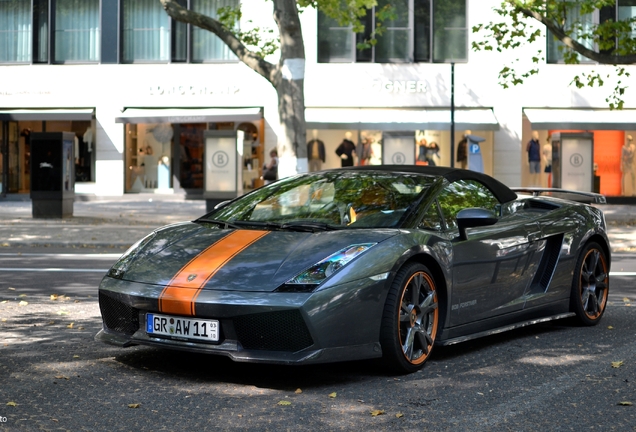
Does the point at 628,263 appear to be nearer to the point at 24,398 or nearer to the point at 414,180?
the point at 414,180

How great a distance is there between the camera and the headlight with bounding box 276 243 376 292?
5754 mm

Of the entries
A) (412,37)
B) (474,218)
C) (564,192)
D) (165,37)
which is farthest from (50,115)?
(474,218)

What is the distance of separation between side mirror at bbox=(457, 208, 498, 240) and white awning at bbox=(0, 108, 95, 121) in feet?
87.8

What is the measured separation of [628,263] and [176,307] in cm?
958

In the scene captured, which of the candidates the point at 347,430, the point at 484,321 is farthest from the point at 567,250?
the point at 347,430

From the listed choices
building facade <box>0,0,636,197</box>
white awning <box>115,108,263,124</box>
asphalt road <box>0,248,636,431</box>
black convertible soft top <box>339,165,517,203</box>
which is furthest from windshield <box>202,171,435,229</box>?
white awning <box>115,108,263,124</box>

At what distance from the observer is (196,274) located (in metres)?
5.95

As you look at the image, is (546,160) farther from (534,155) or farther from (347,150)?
(347,150)

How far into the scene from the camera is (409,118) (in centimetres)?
3119

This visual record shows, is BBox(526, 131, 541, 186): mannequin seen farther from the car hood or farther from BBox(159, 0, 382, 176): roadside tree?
the car hood

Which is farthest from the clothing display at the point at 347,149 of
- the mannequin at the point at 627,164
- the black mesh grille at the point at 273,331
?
the black mesh grille at the point at 273,331

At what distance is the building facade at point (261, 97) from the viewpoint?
31469 mm

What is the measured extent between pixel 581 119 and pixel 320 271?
26.6m

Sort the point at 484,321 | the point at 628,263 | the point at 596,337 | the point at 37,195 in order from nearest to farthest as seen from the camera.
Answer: the point at 484,321 → the point at 596,337 → the point at 628,263 → the point at 37,195
